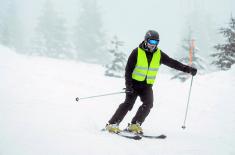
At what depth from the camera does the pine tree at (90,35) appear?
160ft

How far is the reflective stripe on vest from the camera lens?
19.1 ft

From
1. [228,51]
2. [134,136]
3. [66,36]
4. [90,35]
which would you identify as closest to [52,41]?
[66,36]

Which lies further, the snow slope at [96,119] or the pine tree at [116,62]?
the pine tree at [116,62]

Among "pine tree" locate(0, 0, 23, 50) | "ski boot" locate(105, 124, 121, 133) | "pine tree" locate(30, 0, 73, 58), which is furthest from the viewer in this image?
"pine tree" locate(0, 0, 23, 50)

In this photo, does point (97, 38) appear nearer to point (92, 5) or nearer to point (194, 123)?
point (92, 5)

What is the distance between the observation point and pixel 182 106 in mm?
9398

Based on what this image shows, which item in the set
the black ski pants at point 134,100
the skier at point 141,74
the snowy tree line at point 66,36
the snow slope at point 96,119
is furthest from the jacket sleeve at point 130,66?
the snowy tree line at point 66,36

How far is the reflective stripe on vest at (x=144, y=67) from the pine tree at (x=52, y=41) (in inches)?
1611

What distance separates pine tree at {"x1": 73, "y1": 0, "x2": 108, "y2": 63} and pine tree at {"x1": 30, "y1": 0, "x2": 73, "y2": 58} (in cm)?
274

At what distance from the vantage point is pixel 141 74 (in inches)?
231

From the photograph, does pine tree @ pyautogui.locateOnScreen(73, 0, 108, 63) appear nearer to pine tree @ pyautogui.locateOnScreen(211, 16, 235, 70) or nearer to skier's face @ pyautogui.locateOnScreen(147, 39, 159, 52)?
pine tree @ pyautogui.locateOnScreen(211, 16, 235, 70)

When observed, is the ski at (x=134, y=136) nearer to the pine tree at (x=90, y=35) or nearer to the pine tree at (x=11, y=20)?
the pine tree at (x=90, y=35)

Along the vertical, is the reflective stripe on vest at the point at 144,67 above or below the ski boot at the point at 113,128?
above

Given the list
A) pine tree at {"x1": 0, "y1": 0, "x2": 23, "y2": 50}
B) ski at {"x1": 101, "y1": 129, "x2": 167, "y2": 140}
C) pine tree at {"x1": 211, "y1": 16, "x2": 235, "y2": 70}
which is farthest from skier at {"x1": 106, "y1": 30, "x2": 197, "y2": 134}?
pine tree at {"x1": 0, "y1": 0, "x2": 23, "y2": 50}
